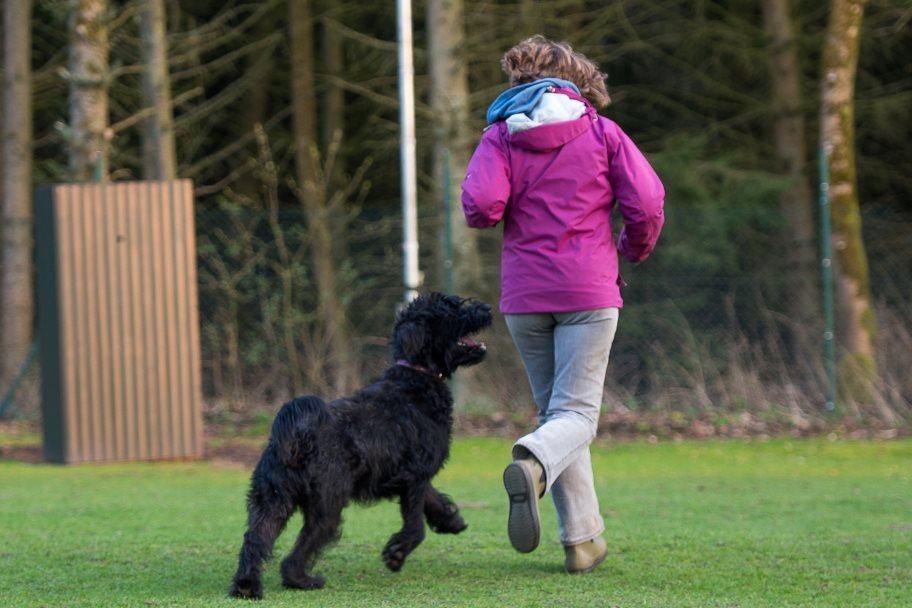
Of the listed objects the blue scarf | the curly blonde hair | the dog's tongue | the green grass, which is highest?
the curly blonde hair

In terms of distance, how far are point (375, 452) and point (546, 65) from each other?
1637mm

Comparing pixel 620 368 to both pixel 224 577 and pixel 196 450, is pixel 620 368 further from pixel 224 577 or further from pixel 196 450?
pixel 224 577

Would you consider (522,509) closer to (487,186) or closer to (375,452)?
(375,452)

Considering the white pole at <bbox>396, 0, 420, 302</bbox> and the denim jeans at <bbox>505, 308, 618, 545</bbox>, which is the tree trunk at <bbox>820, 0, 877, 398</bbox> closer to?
the white pole at <bbox>396, 0, 420, 302</bbox>

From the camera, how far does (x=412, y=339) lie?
16.1 feet

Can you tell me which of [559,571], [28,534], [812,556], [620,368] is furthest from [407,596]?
[620,368]

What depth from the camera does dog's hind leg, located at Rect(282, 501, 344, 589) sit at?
14.9 ft

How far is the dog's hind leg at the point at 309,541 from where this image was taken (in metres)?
4.54

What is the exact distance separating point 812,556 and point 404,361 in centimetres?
188

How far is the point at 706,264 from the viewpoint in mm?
13453

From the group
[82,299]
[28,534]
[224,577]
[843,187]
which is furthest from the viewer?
[843,187]

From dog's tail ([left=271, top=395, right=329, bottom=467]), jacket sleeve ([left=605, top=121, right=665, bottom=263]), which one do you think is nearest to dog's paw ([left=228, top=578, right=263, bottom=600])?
dog's tail ([left=271, top=395, right=329, bottom=467])

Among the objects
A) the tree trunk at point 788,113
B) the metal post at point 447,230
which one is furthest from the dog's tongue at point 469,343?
the tree trunk at point 788,113

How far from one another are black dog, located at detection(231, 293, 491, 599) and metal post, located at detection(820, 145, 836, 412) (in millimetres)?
7407
